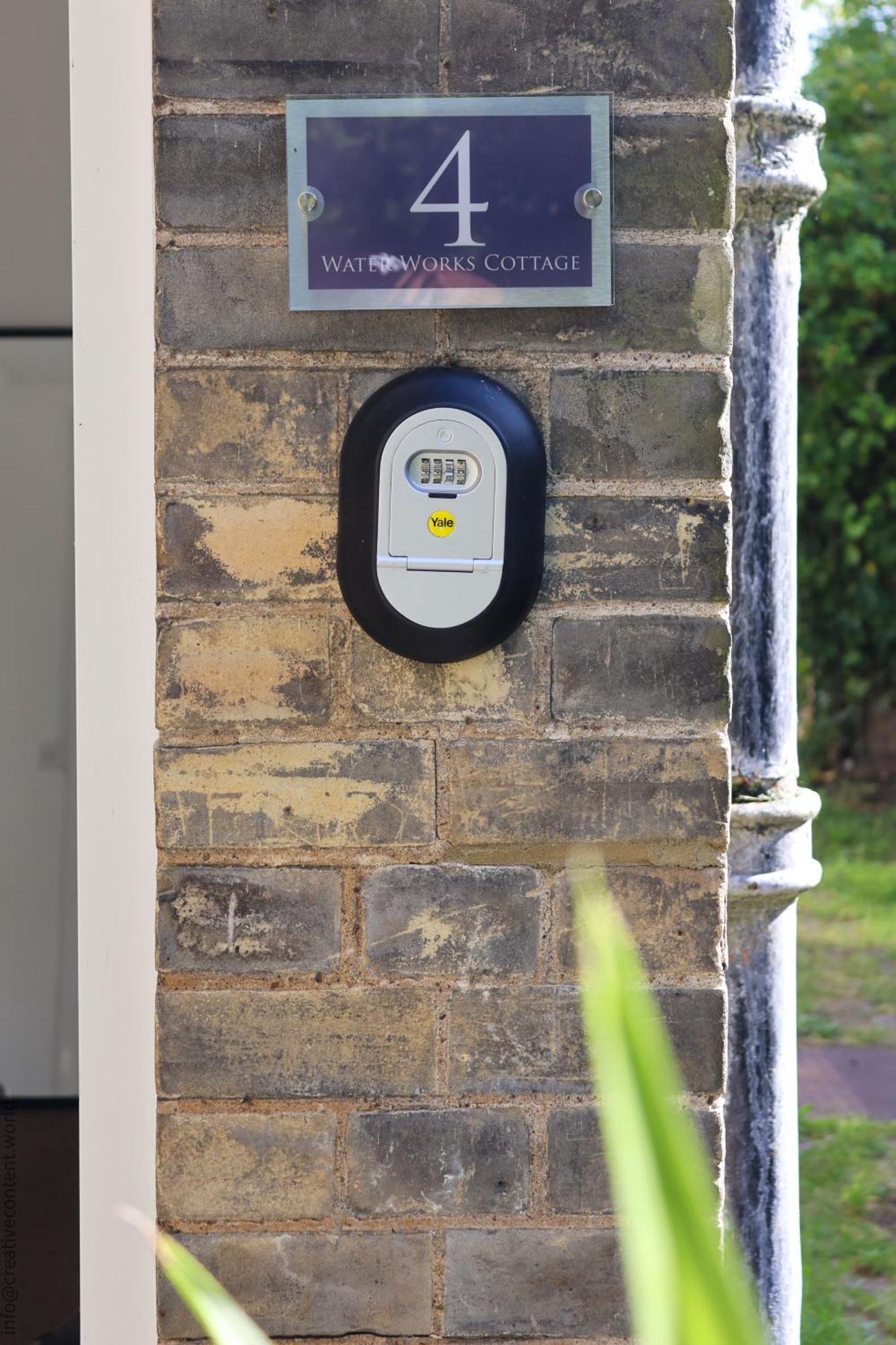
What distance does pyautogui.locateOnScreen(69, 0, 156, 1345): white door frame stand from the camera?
1287 mm

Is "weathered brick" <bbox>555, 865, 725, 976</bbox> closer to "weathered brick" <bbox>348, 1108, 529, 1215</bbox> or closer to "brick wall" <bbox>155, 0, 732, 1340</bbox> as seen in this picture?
"brick wall" <bbox>155, 0, 732, 1340</bbox>

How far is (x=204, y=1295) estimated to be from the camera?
50cm

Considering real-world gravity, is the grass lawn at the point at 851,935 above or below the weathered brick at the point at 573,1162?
below

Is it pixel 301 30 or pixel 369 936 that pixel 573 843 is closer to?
pixel 369 936

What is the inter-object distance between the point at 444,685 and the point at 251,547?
21 cm

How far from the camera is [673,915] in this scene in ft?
4.04

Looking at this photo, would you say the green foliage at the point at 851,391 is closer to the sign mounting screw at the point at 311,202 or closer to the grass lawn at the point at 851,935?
the grass lawn at the point at 851,935

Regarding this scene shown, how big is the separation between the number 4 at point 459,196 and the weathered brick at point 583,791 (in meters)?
0.47

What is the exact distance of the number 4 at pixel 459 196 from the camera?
3.87 feet

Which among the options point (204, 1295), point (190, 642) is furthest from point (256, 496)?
point (204, 1295)

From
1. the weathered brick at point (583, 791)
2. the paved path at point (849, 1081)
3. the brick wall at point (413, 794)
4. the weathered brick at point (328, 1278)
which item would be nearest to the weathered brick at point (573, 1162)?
the brick wall at point (413, 794)

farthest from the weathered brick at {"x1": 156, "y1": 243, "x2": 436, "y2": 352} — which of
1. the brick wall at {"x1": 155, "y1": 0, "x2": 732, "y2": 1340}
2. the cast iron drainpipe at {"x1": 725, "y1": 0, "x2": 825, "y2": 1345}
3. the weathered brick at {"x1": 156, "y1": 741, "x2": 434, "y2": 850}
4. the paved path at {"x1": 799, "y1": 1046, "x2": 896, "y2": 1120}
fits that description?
the paved path at {"x1": 799, "y1": 1046, "x2": 896, "y2": 1120}

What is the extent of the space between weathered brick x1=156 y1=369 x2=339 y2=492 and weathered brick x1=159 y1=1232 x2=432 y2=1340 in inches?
26.6

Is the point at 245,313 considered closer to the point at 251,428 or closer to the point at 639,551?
the point at 251,428
